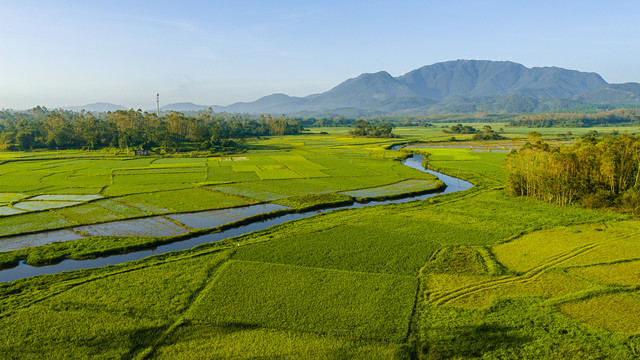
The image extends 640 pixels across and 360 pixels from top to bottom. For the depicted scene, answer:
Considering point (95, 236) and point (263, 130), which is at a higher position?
point (263, 130)

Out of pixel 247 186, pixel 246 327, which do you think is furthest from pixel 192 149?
pixel 246 327

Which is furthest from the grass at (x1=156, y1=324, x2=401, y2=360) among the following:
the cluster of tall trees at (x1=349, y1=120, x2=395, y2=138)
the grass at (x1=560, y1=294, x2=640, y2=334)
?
the cluster of tall trees at (x1=349, y1=120, x2=395, y2=138)

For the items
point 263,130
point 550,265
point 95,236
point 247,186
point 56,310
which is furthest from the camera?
point 263,130

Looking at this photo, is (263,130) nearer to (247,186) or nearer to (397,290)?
(247,186)

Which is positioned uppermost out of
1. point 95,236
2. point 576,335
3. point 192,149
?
Answer: point 192,149

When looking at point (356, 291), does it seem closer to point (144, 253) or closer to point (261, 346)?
point (261, 346)

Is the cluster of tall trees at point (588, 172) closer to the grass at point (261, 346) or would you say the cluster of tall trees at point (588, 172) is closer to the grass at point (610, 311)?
the grass at point (610, 311)

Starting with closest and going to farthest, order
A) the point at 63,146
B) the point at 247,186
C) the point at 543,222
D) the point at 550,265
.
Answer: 1. the point at 550,265
2. the point at 543,222
3. the point at 247,186
4. the point at 63,146
